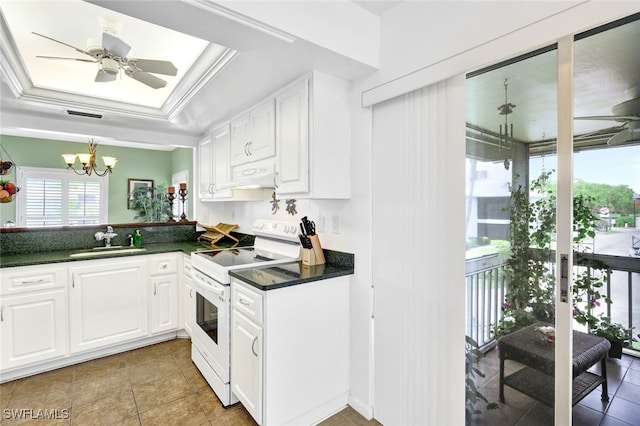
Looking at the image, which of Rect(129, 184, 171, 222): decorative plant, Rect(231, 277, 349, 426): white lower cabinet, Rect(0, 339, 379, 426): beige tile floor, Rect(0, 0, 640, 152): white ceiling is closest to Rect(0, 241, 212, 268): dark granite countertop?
Rect(0, 339, 379, 426): beige tile floor

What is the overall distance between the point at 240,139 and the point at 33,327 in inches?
89.0

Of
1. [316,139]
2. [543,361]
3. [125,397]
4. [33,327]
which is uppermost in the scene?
[316,139]

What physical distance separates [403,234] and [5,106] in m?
3.57

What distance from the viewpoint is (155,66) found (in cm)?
202

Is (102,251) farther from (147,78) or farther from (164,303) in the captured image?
(147,78)

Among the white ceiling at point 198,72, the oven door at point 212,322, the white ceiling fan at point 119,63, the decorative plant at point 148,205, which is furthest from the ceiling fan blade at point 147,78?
the decorative plant at point 148,205

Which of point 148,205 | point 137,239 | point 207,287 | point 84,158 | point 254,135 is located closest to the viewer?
point 207,287

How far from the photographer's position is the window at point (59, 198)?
5590 millimetres

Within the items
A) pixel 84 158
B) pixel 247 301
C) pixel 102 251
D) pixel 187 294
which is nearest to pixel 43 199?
pixel 84 158

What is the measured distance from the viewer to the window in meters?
5.59

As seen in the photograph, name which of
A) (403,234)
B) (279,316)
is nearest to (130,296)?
(279,316)

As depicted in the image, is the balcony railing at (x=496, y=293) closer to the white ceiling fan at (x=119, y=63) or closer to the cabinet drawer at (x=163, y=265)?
the white ceiling fan at (x=119, y=63)

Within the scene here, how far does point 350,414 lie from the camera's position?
201cm

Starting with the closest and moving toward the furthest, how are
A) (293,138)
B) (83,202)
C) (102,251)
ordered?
(293,138) → (102,251) → (83,202)
